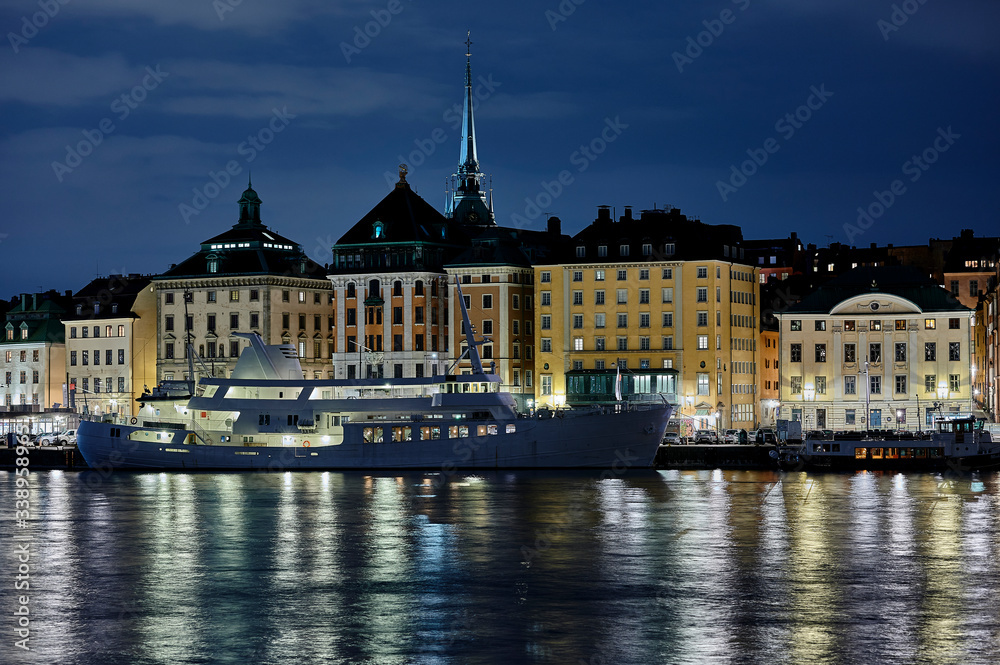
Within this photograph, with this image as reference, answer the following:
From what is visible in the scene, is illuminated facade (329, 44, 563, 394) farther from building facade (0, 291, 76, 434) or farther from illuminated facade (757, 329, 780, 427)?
building facade (0, 291, 76, 434)

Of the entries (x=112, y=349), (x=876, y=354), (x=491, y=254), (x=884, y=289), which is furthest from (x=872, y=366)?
(x=112, y=349)

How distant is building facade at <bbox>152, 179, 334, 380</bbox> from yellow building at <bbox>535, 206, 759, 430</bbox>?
973 inches

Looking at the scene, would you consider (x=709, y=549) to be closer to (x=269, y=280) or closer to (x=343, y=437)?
(x=343, y=437)

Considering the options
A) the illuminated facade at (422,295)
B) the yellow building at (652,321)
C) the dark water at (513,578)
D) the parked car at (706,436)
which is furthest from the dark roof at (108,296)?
the dark water at (513,578)

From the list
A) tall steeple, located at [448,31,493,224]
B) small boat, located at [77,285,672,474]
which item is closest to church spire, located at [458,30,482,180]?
tall steeple, located at [448,31,493,224]

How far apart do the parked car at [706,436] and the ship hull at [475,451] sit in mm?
10962

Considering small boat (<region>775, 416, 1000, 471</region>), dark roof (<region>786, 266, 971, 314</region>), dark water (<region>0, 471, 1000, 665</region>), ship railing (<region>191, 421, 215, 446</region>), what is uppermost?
dark roof (<region>786, 266, 971, 314</region>)

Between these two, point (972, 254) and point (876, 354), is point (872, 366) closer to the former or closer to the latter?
point (876, 354)

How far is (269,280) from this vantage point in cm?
13600

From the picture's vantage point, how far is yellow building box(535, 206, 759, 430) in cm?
11912

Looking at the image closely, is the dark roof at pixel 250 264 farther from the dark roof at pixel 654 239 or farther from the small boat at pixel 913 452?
the small boat at pixel 913 452

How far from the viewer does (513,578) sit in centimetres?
4306

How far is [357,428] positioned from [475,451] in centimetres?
785

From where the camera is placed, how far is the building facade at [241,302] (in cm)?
13600
